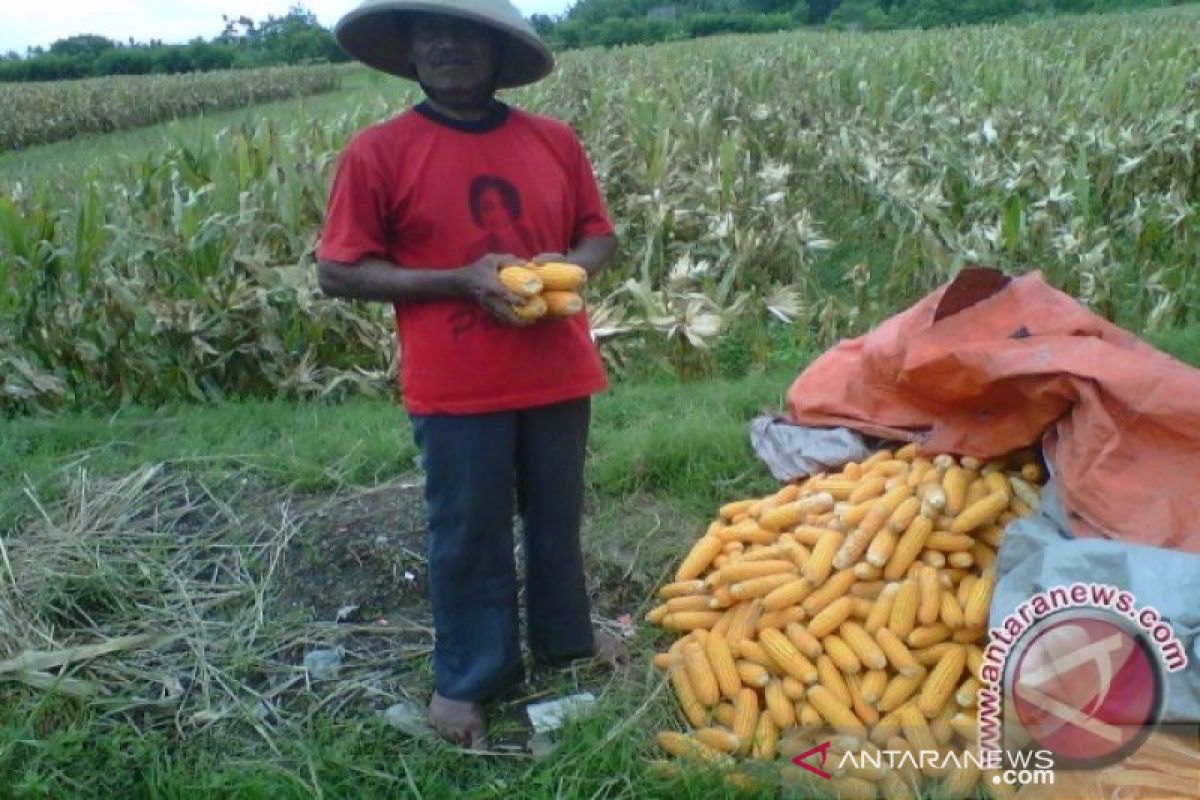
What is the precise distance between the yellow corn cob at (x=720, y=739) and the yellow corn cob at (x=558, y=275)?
114cm

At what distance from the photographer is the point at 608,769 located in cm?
283

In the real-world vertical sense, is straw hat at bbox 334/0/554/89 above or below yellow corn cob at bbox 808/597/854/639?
above

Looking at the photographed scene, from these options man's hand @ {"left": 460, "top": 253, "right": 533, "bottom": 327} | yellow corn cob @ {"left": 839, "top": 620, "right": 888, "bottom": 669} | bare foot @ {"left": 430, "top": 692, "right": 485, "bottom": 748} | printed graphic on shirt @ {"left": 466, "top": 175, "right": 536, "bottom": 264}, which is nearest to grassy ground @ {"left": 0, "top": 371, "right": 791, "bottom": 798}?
bare foot @ {"left": 430, "top": 692, "right": 485, "bottom": 748}

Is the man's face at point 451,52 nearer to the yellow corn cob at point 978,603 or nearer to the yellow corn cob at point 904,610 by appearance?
the yellow corn cob at point 904,610

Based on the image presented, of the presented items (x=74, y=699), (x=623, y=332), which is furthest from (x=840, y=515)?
(x=623, y=332)

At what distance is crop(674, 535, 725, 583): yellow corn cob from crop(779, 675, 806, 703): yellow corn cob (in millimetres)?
546

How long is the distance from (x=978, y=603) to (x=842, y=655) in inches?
14.7

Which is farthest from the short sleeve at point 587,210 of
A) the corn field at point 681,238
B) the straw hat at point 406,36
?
Answer: the corn field at point 681,238

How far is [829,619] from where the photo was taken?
3.06 meters

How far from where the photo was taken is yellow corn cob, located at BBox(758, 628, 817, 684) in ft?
9.74

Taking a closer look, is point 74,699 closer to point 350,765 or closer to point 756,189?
point 350,765

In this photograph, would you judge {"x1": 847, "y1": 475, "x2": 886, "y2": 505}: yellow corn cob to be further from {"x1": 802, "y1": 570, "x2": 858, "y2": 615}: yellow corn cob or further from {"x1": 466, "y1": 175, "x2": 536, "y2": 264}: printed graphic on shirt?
{"x1": 466, "y1": 175, "x2": 536, "y2": 264}: printed graphic on shirt

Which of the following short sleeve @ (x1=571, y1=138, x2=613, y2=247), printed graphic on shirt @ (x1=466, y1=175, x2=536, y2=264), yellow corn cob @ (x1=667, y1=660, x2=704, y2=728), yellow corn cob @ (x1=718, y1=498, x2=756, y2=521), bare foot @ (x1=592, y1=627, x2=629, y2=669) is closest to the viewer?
printed graphic on shirt @ (x1=466, y1=175, x2=536, y2=264)

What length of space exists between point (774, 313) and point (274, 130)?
11.1ft
